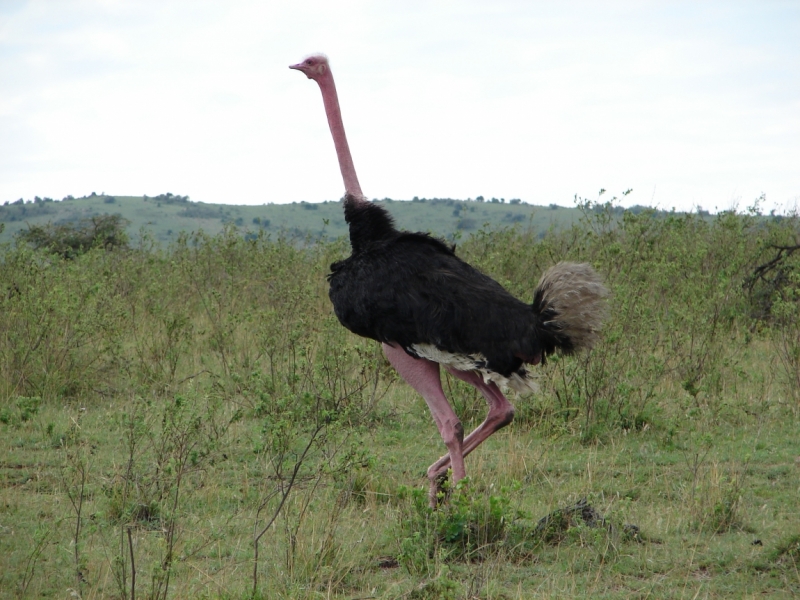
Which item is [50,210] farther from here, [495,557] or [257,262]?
[495,557]

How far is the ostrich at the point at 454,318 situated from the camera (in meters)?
5.09

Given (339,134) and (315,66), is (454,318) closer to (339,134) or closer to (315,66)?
(339,134)

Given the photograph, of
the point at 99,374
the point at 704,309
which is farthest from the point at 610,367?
the point at 99,374

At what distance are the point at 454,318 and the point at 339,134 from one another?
6.59 ft

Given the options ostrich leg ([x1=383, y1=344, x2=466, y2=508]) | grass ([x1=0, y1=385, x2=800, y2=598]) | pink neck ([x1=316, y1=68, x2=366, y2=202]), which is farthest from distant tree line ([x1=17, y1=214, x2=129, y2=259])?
ostrich leg ([x1=383, y1=344, x2=466, y2=508])

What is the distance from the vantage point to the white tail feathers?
510cm

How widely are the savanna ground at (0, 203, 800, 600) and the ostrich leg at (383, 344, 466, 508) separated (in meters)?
0.17

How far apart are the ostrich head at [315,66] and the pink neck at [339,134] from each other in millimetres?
24

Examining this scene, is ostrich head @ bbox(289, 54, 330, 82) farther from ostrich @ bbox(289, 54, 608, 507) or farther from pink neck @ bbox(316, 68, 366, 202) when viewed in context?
ostrich @ bbox(289, 54, 608, 507)

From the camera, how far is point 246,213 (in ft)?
165

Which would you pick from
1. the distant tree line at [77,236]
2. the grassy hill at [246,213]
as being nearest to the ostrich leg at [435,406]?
the distant tree line at [77,236]

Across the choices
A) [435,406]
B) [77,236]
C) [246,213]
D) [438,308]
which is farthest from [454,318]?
[246,213]

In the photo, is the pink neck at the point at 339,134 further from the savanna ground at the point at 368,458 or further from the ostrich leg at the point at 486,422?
→ the ostrich leg at the point at 486,422

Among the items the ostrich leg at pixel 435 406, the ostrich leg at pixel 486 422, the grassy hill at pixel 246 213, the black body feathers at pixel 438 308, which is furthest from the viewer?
the grassy hill at pixel 246 213
